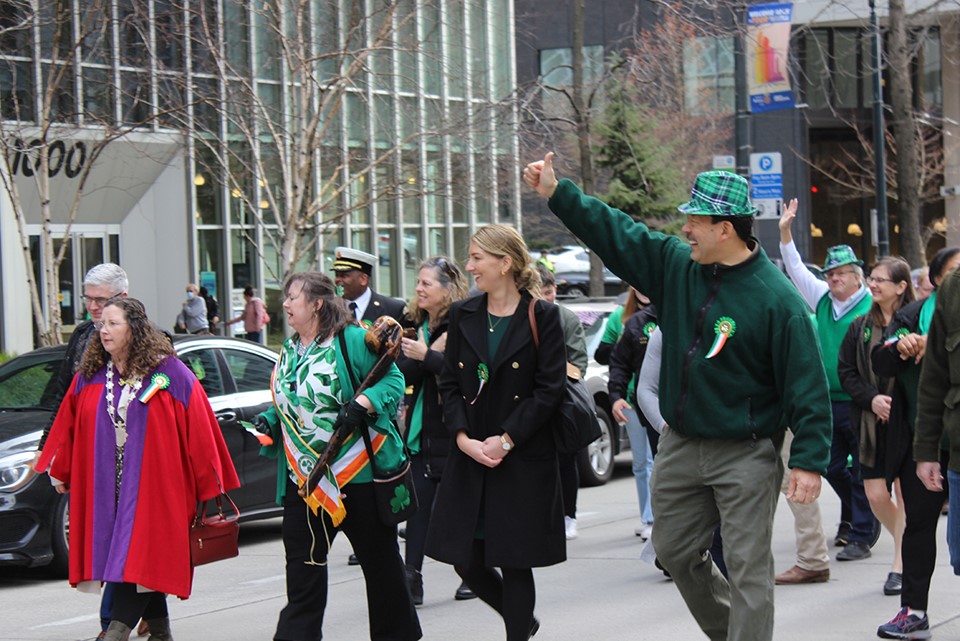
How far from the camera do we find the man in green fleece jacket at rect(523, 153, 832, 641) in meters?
4.78

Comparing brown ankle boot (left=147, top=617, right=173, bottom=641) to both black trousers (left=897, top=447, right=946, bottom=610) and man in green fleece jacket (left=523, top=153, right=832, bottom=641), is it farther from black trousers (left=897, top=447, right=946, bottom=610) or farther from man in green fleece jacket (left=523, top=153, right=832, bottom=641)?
black trousers (left=897, top=447, right=946, bottom=610)

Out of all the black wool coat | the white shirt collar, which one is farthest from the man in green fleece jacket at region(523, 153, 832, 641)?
the white shirt collar

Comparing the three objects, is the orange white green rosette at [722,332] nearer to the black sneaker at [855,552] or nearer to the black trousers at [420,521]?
the black trousers at [420,521]

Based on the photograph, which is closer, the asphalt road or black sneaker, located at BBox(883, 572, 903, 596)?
the asphalt road

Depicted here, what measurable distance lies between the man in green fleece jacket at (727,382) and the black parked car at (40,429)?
13.2ft

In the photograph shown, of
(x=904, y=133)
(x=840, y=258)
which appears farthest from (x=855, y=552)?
(x=904, y=133)

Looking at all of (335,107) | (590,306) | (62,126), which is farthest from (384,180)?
(590,306)

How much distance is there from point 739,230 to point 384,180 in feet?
48.7

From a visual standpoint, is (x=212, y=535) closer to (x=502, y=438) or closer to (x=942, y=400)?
(x=502, y=438)

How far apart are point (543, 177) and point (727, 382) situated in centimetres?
99

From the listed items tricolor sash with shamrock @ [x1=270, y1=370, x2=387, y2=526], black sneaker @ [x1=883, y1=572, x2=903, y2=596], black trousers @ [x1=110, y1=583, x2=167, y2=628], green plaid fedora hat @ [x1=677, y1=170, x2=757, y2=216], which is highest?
green plaid fedora hat @ [x1=677, y1=170, x2=757, y2=216]

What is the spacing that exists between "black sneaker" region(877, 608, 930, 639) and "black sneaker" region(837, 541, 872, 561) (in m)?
2.31

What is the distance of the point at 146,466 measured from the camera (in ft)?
19.8

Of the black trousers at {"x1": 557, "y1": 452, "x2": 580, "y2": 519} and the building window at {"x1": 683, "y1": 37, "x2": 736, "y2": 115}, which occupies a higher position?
the building window at {"x1": 683, "y1": 37, "x2": 736, "y2": 115}
